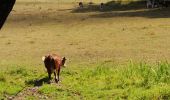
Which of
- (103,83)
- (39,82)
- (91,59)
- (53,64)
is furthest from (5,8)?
(91,59)

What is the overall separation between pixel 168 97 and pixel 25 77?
4530 millimetres

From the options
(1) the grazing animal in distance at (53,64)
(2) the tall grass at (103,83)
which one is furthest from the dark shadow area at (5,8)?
(1) the grazing animal in distance at (53,64)

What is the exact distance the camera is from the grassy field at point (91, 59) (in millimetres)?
10328

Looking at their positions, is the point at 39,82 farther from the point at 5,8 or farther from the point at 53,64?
the point at 5,8

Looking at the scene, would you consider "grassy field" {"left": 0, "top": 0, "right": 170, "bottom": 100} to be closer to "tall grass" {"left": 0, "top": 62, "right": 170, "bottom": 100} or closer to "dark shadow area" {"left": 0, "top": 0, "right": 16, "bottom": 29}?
"tall grass" {"left": 0, "top": 62, "right": 170, "bottom": 100}

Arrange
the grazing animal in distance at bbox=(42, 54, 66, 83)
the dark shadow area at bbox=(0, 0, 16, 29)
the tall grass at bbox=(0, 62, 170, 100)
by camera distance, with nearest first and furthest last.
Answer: the dark shadow area at bbox=(0, 0, 16, 29) → the tall grass at bbox=(0, 62, 170, 100) → the grazing animal in distance at bbox=(42, 54, 66, 83)

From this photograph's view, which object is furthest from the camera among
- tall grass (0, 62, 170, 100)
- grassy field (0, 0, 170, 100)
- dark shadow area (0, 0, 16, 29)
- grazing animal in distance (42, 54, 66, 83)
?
grazing animal in distance (42, 54, 66, 83)

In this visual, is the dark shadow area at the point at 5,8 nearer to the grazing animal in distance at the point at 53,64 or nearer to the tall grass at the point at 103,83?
the tall grass at the point at 103,83

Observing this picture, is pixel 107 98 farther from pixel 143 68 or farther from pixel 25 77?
pixel 25 77

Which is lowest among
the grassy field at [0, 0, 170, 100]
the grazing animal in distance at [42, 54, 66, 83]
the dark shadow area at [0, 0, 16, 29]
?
the grassy field at [0, 0, 170, 100]

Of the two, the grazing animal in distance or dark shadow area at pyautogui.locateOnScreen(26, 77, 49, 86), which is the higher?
the grazing animal in distance

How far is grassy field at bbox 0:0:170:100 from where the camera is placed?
1033 cm

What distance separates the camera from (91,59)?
15.2 meters

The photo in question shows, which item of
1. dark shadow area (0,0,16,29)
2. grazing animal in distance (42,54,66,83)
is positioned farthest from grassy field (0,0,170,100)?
dark shadow area (0,0,16,29)
